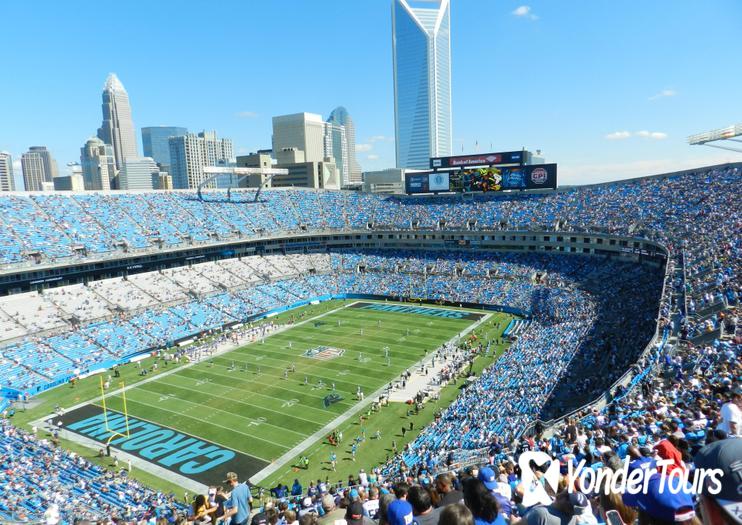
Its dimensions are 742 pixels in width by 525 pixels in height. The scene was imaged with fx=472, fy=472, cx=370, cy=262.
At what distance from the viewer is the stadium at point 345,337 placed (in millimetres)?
18875

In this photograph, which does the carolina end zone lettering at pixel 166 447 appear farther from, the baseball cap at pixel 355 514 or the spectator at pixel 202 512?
the baseball cap at pixel 355 514

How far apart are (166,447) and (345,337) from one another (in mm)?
20197

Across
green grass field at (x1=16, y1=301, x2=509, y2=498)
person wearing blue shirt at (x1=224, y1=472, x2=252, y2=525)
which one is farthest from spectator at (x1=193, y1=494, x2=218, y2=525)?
green grass field at (x1=16, y1=301, x2=509, y2=498)

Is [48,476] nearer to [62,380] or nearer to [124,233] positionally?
[62,380]

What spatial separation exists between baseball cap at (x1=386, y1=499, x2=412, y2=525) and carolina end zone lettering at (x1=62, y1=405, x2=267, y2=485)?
2073 cm

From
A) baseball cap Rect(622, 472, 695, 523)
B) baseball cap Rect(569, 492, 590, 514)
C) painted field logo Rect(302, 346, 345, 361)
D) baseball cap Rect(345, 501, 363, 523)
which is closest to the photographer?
Answer: baseball cap Rect(622, 472, 695, 523)

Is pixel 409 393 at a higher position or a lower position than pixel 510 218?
lower

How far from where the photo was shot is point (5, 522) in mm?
15305

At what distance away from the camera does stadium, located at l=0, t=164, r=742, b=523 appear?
18875 millimetres

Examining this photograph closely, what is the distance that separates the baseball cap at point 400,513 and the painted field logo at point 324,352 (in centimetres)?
3420

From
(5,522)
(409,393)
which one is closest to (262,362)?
(409,393)

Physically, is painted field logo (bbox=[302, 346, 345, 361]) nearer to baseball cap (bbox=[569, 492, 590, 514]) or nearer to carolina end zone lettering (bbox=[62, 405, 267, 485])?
carolina end zone lettering (bbox=[62, 405, 267, 485])

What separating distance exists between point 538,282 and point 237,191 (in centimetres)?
4639

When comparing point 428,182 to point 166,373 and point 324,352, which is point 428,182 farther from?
point 166,373
